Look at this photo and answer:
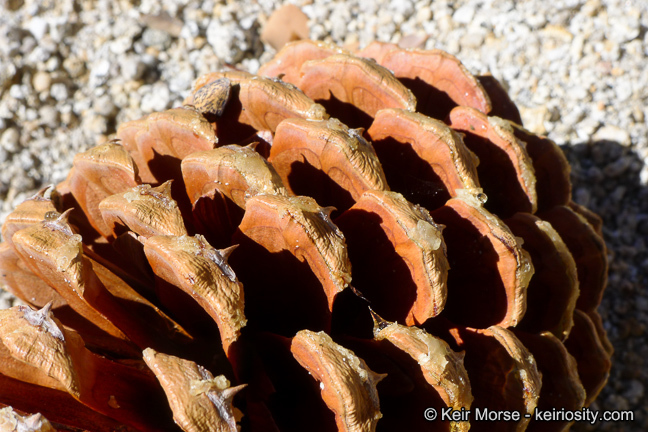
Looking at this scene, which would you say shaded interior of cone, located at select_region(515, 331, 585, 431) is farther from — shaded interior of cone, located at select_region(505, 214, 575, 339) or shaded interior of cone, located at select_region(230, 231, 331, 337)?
shaded interior of cone, located at select_region(230, 231, 331, 337)

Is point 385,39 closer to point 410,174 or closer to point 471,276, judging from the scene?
point 410,174

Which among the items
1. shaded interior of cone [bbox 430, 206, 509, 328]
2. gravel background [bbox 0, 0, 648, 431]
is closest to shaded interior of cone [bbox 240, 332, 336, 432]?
shaded interior of cone [bbox 430, 206, 509, 328]

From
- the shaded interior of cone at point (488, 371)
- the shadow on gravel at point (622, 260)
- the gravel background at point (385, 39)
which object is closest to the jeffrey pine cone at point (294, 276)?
the shaded interior of cone at point (488, 371)

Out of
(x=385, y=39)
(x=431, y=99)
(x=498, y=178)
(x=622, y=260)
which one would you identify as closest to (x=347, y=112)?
(x=431, y=99)

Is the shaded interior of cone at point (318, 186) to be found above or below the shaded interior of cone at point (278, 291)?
above

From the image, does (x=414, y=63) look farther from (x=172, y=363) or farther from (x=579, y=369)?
(x=172, y=363)

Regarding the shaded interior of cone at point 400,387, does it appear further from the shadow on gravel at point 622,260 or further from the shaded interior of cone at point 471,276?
Result: the shadow on gravel at point 622,260

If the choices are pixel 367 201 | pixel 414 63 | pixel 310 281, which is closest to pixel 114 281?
pixel 310 281
